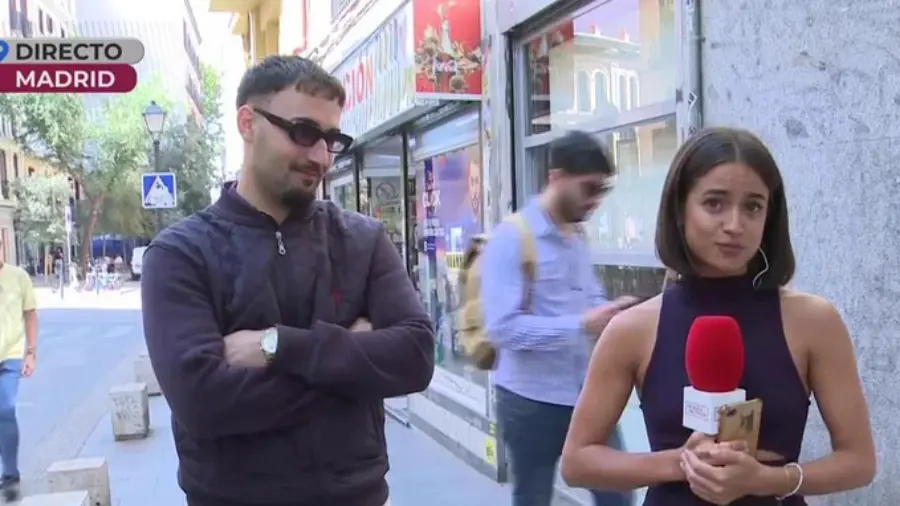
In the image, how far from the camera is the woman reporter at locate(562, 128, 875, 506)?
1844 mm

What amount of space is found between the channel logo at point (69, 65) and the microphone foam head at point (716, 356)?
629 cm

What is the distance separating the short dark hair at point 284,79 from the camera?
7.70 feet

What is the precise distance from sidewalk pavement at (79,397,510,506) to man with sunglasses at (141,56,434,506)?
4111mm

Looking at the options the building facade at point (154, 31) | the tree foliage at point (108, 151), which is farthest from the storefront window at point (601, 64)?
the building facade at point (154, 31)

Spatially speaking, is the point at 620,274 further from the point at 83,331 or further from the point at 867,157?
the point at 83,331

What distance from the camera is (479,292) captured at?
3.85 m

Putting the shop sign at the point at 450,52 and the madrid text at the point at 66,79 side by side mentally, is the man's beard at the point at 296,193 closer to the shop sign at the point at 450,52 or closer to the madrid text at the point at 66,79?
the shop sign at the point at 450,52

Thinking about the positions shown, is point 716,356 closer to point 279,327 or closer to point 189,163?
point 279,327

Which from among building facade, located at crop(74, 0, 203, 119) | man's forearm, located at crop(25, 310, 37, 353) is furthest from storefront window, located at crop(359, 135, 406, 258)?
building facade, located at crop(74, 0, 203, 119)

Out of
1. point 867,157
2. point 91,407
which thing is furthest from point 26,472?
point 867,157

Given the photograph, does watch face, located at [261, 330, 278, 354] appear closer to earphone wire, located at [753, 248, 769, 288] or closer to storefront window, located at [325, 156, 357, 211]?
earphone wire, located at [753, 248, 769, 288]

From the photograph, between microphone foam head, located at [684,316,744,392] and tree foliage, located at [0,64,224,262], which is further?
tree foliage, located at [0,64,224,262]

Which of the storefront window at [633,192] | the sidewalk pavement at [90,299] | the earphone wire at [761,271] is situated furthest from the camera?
the sidewalk pavement at [90,299]

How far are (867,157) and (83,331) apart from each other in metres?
20.4
